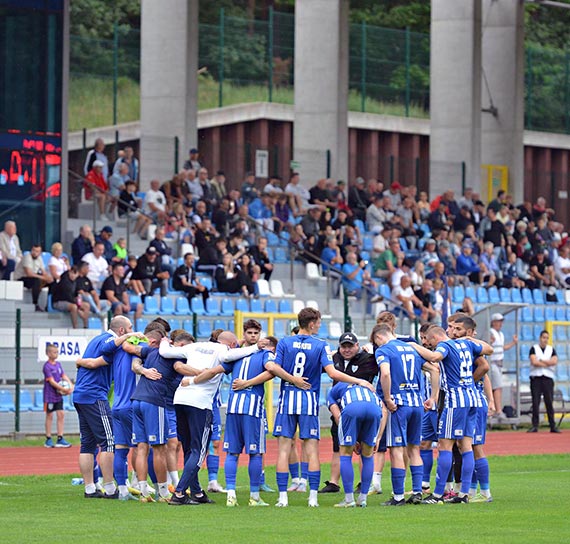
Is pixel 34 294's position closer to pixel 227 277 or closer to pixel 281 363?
pixel 227 277

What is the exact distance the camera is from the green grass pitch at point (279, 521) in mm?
12703

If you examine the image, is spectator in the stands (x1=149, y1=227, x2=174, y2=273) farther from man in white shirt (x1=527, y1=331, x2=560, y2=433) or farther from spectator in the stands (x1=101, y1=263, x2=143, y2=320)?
man in white shirt (x1=527, y1=331, x2=560, y2=433)

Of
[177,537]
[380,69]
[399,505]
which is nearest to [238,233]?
[399,505]

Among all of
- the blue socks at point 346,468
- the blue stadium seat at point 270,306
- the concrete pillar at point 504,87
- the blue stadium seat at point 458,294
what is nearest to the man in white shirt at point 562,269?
the concrete pillar at point 504,87

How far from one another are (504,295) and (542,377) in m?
6.61

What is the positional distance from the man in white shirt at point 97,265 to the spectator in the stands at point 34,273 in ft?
2.81

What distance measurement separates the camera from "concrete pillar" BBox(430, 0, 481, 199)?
137 ft

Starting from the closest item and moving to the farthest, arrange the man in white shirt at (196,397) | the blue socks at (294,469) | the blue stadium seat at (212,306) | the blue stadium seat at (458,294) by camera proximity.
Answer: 1. the man in white shirt at (196,397)
2. the blue socks at (294,469)
3. the blue stadium seat at (212,306)
4. the blue stadium seat at (458,294)

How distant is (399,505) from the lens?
15422 millimetres

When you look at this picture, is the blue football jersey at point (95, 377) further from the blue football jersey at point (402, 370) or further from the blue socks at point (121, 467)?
the blue football jersey at point (402, 370)

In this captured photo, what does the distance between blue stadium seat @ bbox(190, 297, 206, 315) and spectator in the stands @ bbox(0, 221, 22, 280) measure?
3.56 m

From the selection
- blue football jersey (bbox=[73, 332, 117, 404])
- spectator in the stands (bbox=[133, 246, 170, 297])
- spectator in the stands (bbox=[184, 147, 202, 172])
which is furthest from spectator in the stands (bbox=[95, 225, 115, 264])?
blue football jersey (bbox=[73, 332, 117, 404])

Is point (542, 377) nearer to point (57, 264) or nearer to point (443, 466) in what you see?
point (57, 264)

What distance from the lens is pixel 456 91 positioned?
138 ft
